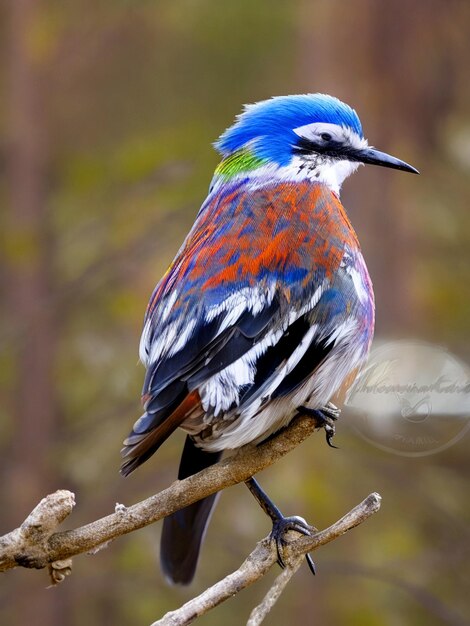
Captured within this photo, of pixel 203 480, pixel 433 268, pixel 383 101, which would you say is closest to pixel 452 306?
pixel 433 268

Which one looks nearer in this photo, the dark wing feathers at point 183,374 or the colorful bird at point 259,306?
the dark wing feathers at point 183,374

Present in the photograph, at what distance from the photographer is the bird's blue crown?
10.9ft

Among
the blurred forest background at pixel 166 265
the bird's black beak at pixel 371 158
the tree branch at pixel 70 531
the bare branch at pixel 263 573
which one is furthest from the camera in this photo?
the blurred forest background at pixel 166 265

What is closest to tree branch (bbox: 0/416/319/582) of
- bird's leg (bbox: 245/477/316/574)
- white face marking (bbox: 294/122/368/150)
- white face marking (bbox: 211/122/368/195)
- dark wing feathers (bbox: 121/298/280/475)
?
dark wing feathers (bbox: 121/298/280/475)

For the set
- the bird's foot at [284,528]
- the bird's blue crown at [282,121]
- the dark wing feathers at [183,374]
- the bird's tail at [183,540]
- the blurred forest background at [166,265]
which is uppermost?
the blurred forest background at [166,265]

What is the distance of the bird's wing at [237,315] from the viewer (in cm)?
275

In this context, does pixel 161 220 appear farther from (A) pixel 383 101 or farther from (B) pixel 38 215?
(A) pixel 383 101

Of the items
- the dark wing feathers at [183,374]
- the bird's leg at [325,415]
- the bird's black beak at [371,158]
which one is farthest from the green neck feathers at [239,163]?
the bird's leg at [325,415]

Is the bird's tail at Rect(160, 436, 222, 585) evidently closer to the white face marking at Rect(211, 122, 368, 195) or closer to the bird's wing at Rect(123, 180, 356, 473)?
the bird's wing at Rect(123, 180, 356, 473)

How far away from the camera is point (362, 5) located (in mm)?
7801

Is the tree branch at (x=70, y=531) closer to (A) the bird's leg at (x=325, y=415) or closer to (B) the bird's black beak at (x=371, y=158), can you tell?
(A) the bird's leg at (x=325, y=415)

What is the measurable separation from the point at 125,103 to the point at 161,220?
3.33 meters

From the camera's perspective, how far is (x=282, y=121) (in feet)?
10.9

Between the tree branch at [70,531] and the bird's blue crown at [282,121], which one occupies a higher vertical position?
the bird's blue crown at [282,121]
